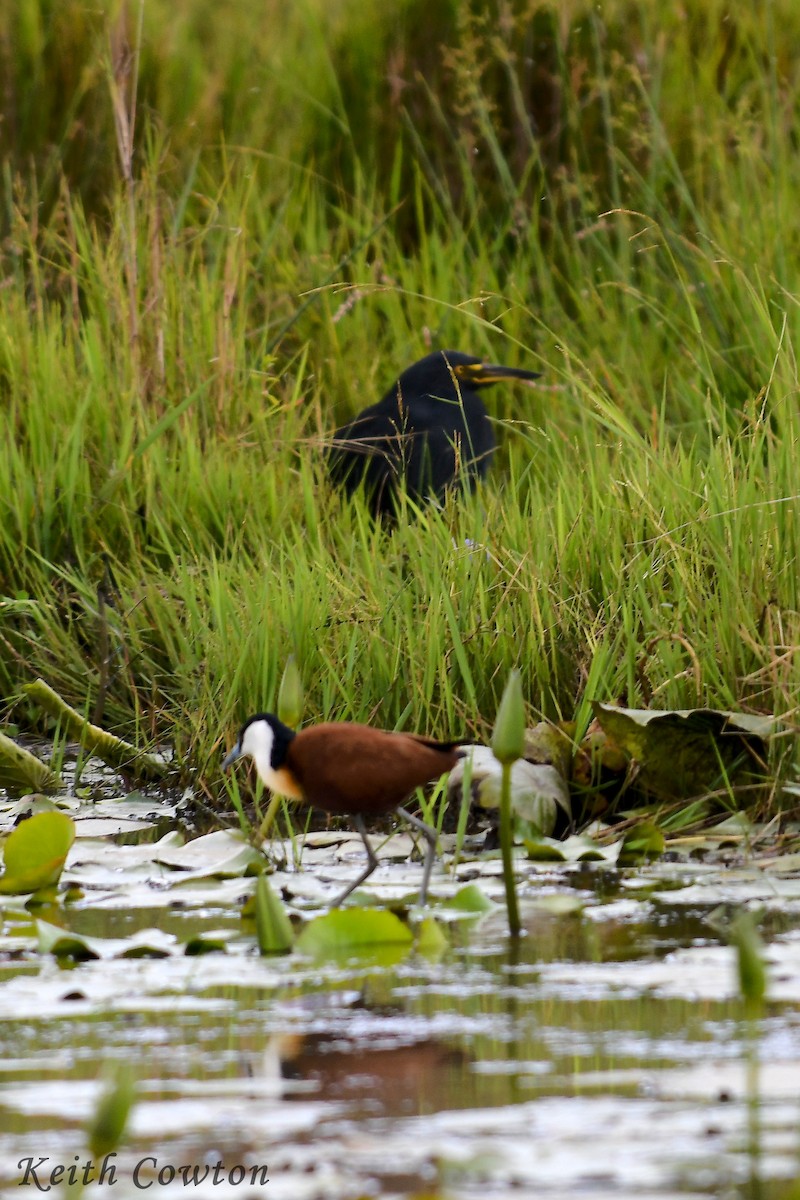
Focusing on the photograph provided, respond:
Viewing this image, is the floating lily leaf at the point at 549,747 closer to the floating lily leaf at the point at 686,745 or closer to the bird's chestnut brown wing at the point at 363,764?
the floating lily leaf at the point at 686,745

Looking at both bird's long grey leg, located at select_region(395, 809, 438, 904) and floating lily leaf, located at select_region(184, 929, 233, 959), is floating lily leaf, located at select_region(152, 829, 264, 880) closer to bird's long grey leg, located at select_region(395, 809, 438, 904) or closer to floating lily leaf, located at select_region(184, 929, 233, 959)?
bird's long grey leg, located at select_region(395, 809, 438, 904)

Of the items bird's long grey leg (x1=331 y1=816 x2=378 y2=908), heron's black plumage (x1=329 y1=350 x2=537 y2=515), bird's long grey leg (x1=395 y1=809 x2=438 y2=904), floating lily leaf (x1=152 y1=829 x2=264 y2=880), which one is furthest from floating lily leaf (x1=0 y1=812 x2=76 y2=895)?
heron's black plumage (x1=329 y1=350 x2=537 y2=515)

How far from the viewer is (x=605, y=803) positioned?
3652 millimetres

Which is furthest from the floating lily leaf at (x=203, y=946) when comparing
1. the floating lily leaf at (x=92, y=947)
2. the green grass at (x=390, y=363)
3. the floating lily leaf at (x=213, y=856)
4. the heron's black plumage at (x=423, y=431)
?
the heron's black plumage at (x=423, y=431)

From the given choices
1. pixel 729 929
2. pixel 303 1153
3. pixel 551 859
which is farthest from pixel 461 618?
pixel 303 1153

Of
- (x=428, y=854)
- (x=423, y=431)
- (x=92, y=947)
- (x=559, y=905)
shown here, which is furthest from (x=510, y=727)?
(x=423, y=431)

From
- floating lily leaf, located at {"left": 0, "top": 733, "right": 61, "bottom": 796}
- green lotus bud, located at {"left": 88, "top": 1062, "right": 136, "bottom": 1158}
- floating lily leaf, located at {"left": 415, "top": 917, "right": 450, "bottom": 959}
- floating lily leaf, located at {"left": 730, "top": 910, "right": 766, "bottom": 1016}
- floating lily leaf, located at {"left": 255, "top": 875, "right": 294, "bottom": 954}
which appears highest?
green lotus bud, located at {"left": 88, "top": 1062, "right": 136, "bottom": 1158}

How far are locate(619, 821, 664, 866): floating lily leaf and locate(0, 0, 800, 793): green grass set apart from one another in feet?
1.20

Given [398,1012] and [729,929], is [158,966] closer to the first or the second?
[398,1012]

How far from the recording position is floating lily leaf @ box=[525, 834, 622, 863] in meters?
3.28

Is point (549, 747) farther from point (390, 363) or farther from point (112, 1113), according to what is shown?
point (390, 363)

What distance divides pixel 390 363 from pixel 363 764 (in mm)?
3750

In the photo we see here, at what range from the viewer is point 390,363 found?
6590 mm

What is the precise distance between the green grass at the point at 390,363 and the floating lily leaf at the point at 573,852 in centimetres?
42
